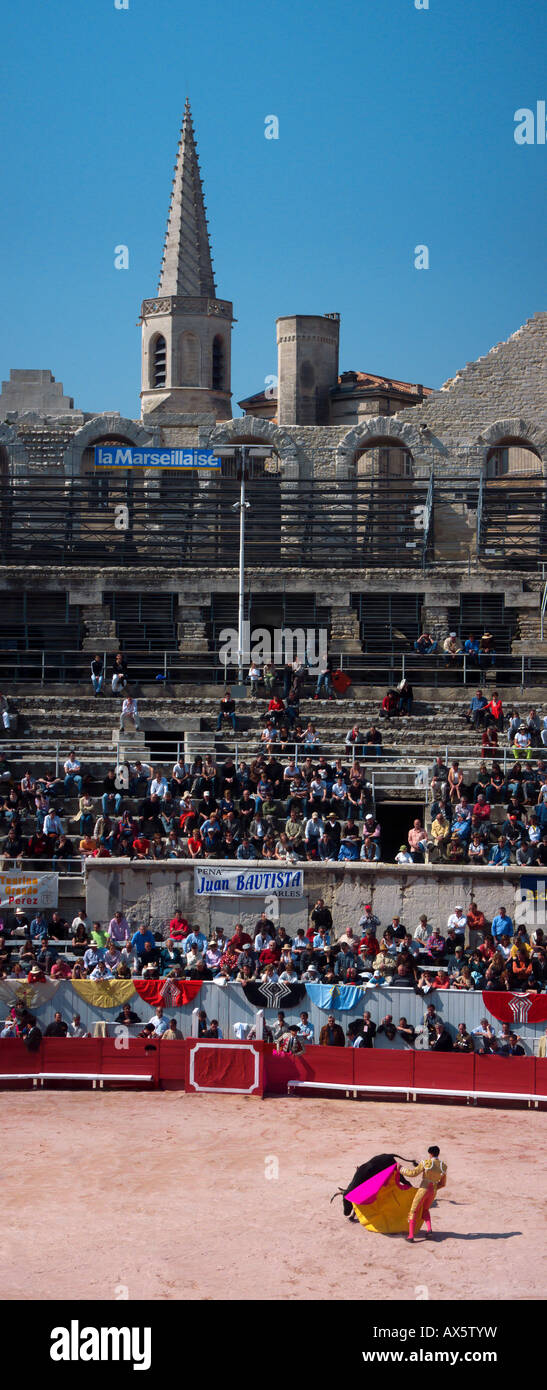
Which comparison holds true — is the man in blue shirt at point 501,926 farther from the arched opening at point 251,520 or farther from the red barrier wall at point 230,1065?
the arched opening at point 251,520

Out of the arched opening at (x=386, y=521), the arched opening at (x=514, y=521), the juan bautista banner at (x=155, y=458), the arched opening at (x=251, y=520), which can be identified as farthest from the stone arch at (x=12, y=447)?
the arched opening at (x=514, y=521)

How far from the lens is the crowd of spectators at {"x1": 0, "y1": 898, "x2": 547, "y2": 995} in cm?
2362

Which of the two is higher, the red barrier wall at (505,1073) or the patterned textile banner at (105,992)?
the patterned textile banner at (105,992)

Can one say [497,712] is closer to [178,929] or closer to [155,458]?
[178,929]

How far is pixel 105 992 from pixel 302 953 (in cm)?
325

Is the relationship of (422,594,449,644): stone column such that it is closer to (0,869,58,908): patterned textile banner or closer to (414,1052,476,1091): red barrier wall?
(0,869,58,908): patterned textile banner

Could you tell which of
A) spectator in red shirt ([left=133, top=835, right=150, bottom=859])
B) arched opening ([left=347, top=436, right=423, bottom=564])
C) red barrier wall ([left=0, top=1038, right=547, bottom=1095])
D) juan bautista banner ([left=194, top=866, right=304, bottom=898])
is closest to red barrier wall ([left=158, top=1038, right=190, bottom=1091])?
red barrier wall ([left=0, top=1038, right=547, bottom=1095])

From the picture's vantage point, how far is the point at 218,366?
60.0m

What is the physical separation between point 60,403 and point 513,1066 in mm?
38031

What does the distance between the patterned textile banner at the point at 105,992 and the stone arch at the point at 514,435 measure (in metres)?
25.4

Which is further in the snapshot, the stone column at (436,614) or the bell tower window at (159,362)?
the bell tower window at (159,362)

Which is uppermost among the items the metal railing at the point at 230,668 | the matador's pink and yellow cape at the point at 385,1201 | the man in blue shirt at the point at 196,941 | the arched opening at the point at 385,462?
the arched opening at the point at 385,462

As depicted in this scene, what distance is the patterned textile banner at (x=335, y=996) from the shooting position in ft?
76.7
